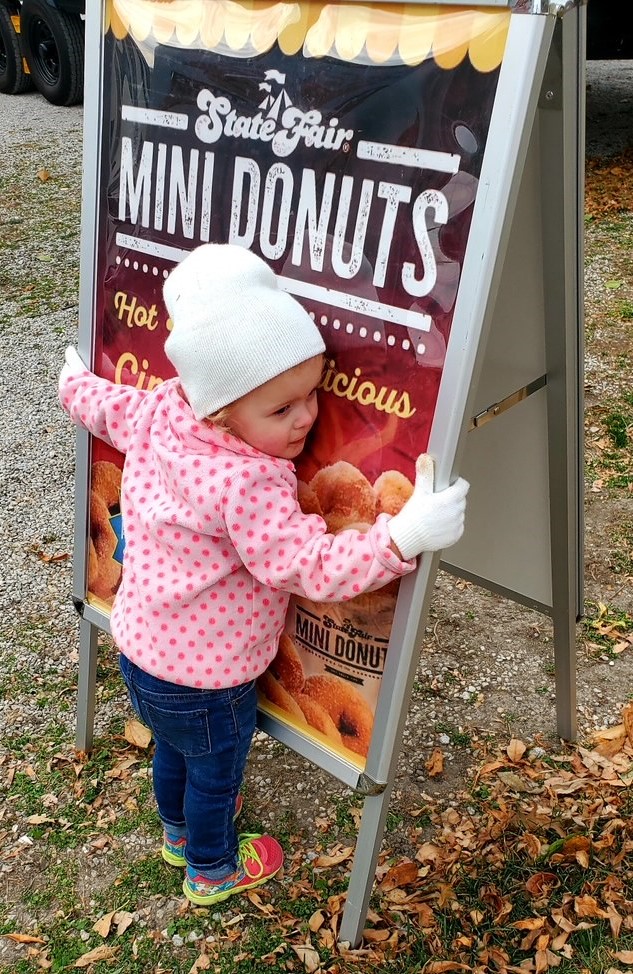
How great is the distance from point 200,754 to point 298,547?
679 mm

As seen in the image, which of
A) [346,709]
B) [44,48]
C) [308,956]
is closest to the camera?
[346,709]

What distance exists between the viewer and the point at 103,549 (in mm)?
2523

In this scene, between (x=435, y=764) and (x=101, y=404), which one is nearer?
(x=101, y=404)

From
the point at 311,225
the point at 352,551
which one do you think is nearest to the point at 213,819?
the point at 352,551

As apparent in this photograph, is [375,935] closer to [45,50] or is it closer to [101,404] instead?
[101,404]

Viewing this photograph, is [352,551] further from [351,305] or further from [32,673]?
[32,673]

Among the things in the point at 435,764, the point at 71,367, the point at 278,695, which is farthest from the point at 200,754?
the point at 71,367

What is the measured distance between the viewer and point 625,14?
7.72 meters

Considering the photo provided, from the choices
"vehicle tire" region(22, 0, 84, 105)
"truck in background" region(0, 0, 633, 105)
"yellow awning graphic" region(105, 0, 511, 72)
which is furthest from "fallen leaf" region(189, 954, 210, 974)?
"vehicle tire" region(22, 0, 84, 105)

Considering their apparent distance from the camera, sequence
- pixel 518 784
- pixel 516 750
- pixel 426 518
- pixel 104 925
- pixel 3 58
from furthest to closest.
Answer: pixel 3 58 < pixel 516 750 < pixel 518 784 < pixel 104 925 < pixel 426 518

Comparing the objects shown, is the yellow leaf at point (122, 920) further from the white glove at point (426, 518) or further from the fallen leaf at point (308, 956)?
the white glove at point (426, 518)

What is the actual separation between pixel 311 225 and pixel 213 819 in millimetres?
1467

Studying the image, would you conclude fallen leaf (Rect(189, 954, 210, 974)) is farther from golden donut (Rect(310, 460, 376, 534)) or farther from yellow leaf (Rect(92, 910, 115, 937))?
golden donut (Rect(310, 460, 376, 534))

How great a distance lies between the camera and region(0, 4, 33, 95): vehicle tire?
11.3 meters
